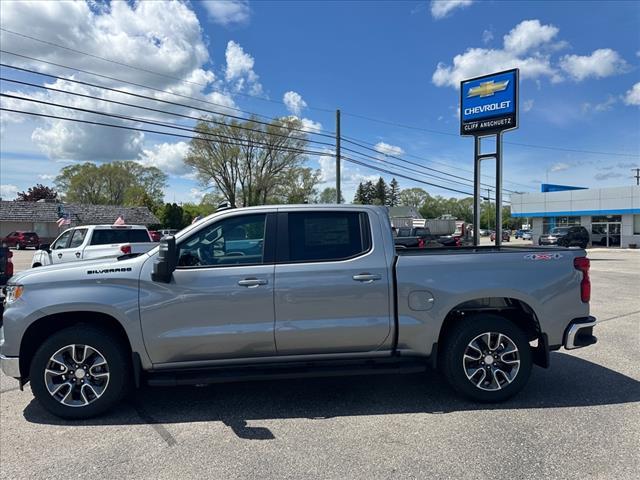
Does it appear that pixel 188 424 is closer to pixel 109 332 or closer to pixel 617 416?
pixel 109 332

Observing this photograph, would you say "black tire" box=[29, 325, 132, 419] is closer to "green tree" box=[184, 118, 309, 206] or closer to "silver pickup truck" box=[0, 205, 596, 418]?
"silver pickup truck" box=[0, 205, 596, 418]

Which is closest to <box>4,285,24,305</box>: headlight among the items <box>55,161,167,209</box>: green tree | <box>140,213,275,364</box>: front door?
<box>140,213,275,364</box>: front door

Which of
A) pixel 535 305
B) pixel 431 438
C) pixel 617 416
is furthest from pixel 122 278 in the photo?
pixel 617 416

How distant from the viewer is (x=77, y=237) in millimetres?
12070

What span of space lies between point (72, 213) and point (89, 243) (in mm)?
44331

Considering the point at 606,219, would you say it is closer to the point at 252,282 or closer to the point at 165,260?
the point at 252,282

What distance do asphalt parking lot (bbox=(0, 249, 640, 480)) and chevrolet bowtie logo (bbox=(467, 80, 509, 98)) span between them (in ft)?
44.9

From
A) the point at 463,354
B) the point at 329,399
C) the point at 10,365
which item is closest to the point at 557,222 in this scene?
the point at 463,354

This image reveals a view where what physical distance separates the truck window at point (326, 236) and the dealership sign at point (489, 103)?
44.8 feet

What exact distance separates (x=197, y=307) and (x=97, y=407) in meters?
1.28

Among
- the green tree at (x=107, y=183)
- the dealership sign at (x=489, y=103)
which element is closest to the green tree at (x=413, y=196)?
the green tree at (x=107, y=183)

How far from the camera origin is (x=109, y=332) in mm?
4223

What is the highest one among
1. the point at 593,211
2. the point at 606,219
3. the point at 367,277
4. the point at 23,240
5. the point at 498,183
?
the point at 498,183

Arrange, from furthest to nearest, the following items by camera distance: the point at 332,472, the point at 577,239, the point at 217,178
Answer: the point at 217,178
the point at 577,239
the point at 332,472
